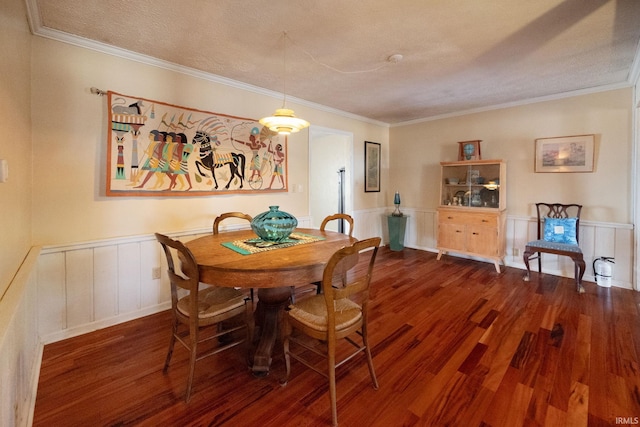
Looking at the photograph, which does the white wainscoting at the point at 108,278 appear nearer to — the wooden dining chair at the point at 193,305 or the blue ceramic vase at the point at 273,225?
the wooden dining chair at the point at 193,305

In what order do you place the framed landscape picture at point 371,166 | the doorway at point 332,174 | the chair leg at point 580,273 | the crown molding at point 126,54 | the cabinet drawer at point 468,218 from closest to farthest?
the crown molding at point 126,54 < the chair leg at point 580,273 < the cabinet drawer at point 468,218 < the doorway at point 332,174 < the framed landscape picture at point 371,166

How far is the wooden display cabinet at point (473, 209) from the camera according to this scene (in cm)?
394

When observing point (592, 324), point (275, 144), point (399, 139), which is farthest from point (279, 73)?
point (592, 324)

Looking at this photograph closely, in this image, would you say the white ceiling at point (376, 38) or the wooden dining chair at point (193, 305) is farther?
the white ceiling at point (376, 38)

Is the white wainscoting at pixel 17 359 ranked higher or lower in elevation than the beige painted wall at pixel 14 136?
lower

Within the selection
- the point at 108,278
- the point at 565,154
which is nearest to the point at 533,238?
the point at 565,154

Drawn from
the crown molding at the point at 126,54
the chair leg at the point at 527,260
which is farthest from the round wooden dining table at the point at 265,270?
the chair leg at the point at 527,260

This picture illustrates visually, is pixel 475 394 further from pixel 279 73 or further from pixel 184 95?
pixel 184 95

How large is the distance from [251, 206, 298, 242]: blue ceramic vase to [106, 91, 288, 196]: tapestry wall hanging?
1218 mm

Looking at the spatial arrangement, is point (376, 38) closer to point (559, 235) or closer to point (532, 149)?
point (532, 149)

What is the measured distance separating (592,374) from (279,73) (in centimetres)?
350

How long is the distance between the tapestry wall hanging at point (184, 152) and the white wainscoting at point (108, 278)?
0.51m

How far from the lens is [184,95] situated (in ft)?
9.41

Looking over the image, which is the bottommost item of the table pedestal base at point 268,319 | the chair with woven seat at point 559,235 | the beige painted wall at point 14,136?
the table pedestal base at point 268,319
